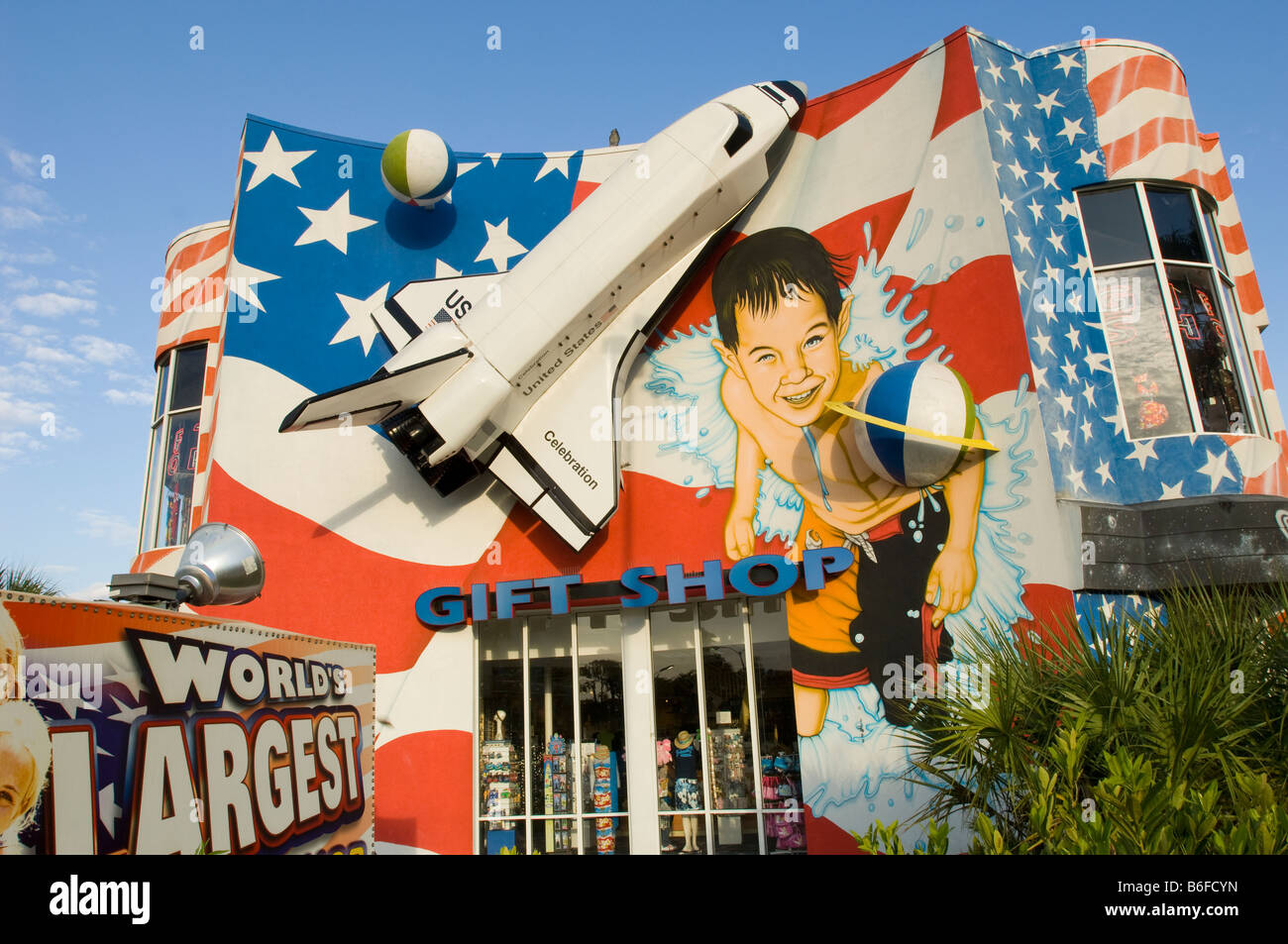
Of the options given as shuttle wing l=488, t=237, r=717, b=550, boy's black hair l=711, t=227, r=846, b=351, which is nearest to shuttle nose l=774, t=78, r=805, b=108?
boy's black hair l=711, t=227, r=846, b=351

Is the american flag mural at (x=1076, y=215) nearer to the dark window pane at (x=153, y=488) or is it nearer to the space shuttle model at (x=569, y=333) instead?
the space shuttle model at (x=569, y=333)

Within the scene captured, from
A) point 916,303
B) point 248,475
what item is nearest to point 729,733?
point 916,303

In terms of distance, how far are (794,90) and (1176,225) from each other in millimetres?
6904

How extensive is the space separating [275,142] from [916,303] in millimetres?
12829

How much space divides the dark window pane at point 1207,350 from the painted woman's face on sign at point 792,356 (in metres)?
5.15

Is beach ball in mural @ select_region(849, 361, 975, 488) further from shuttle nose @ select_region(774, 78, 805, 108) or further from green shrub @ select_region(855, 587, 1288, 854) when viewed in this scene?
shuttle nose @ select_region(774, 78, 805, 108)

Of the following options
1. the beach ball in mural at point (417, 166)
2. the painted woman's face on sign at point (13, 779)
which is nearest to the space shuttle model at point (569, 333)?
the beach ball in mural at point (417, 166)

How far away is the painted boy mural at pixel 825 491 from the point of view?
1205 cm

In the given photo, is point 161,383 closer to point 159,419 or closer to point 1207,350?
point 159,419

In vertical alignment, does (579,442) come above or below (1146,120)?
below

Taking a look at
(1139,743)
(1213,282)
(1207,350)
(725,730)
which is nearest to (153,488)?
(725,730)

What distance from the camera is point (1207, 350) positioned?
12797 millimetres
